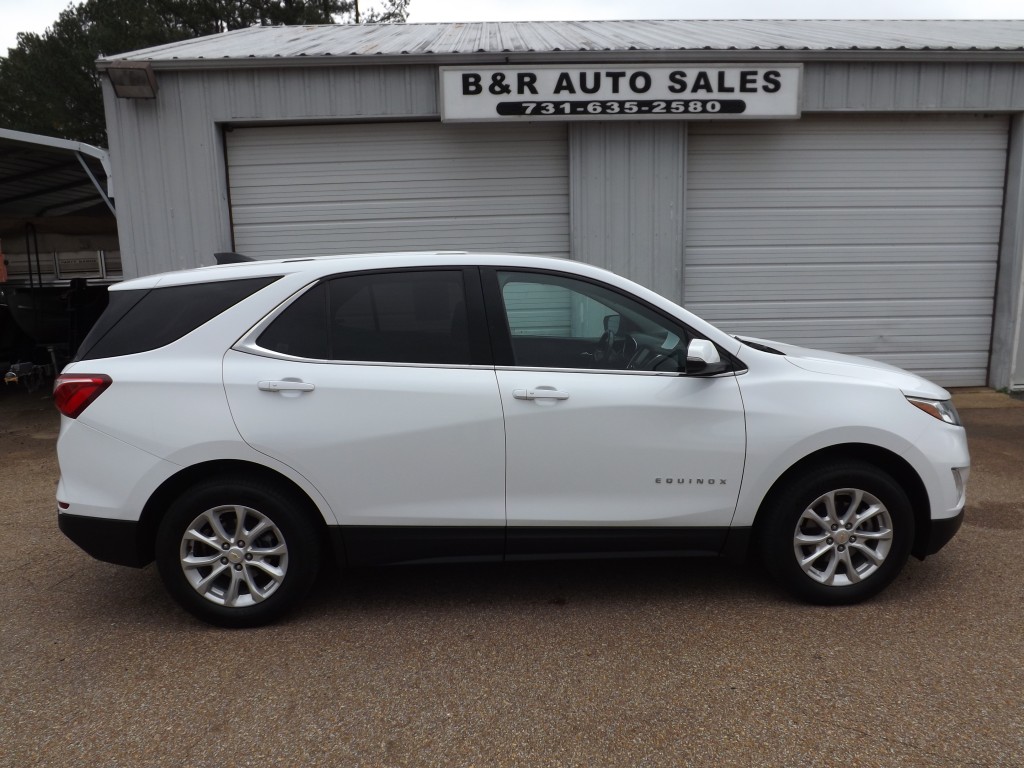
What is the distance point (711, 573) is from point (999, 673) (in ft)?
4.48

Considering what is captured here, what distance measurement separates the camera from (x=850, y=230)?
850 cm

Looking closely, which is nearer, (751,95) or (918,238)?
(751,95)

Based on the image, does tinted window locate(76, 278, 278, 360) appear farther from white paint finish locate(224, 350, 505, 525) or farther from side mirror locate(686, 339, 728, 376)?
side mirror locate(686, 339, 728, 376)

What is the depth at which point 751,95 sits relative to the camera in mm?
7848

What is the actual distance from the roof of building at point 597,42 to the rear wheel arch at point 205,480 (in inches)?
220

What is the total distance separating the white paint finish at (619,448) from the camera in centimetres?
339

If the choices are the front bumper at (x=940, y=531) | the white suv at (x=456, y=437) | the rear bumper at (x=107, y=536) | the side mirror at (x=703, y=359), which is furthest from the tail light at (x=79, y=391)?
the front bumper at (x=940, y=531)

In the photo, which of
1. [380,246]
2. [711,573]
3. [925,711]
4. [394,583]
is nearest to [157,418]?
[394,583]

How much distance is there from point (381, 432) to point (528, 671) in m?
1.16

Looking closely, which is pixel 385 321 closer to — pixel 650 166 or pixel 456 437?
pixel 456 437

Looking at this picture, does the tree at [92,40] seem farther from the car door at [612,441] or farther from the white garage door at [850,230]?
the car door at [612,441]

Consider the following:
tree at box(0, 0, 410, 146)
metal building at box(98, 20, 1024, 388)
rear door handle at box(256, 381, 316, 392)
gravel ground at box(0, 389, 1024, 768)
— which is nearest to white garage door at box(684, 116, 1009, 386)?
metal building at box(98, 20, 1024, 388)

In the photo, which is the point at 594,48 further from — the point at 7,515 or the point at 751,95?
the point at 7,515

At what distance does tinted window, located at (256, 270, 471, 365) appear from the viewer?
345 centimetres
